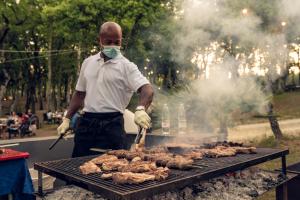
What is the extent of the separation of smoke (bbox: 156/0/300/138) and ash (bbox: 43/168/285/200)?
5072mm

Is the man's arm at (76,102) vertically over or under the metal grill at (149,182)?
over

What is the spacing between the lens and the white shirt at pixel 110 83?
3818 millimetres

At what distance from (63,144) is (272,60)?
9463mm

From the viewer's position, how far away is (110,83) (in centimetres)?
382

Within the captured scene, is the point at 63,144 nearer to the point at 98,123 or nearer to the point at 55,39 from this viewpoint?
the point at 98,123

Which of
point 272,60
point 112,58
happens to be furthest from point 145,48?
point 112,58

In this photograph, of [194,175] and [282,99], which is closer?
[194,175]

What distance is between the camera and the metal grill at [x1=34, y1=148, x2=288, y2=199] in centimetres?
239

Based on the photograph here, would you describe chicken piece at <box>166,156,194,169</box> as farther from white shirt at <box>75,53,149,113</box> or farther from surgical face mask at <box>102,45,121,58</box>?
surgical face mask at <box>102,45,121,58</box>

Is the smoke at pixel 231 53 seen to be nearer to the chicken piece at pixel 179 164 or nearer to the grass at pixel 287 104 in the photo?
the chicken piece at pixel 179 164

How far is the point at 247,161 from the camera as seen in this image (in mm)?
3477

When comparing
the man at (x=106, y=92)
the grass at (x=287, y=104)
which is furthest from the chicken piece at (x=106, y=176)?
the grass at (x=287, y=104)

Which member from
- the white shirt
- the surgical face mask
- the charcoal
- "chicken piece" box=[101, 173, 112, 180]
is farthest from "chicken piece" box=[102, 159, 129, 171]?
the charcoal

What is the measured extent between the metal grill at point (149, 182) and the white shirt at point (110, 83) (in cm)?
64
